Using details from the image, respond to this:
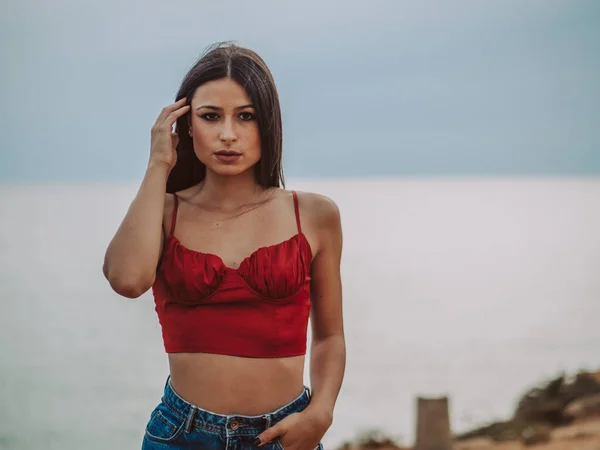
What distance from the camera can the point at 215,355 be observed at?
203cm

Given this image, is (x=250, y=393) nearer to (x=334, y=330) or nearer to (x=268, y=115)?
(x=334, y=330)

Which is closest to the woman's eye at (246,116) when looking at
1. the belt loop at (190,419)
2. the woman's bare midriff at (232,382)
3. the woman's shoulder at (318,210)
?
the woman's shoulder at (318,210)

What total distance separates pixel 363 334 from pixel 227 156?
32.9ft

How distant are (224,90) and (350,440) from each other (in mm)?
5632

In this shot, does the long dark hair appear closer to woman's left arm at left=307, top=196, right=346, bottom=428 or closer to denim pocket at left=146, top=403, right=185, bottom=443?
woman's left arm at left=307, top=196, right=346, bottom=428

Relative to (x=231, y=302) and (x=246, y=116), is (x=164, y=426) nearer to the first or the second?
(x=231, y=302)

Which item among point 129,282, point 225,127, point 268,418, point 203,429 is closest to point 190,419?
point 203,429

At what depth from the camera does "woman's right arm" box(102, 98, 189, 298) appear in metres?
1.98

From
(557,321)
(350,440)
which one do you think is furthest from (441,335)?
(350,440)

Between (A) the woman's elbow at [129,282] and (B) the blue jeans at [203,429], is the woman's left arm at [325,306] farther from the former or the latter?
(A) the woman's elbow at [129,282]

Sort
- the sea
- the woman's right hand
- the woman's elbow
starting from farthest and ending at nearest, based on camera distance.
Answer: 1. the sea
2. the woman's right hand
3. the woman's elbow

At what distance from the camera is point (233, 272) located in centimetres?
202

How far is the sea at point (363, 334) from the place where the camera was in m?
8.70

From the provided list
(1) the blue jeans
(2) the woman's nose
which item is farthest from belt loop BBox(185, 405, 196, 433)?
(2) the woman's nose
